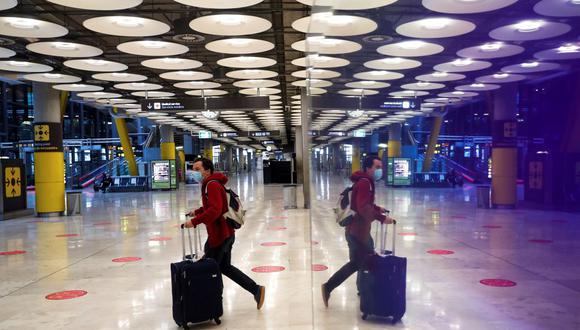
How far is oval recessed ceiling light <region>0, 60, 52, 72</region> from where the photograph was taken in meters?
12.8

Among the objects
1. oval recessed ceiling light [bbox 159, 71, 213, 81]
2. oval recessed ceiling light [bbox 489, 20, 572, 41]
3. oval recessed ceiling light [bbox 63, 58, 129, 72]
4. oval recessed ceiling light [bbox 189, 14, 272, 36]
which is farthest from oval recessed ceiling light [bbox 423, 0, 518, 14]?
oval recessed ceiling light [bbox 63, 58, 129, 72]

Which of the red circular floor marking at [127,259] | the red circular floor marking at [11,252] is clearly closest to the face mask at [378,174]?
the red circular floor marking at [127,259]

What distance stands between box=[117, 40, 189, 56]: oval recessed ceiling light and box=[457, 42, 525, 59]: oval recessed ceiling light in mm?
7233

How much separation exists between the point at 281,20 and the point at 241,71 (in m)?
3.86

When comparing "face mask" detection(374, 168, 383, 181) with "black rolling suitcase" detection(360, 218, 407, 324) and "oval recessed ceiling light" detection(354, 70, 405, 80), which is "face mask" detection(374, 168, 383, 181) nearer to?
"black rolling suitcase" detection(360, 218, 407, 324)

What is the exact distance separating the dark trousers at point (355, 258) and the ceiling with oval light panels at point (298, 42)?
61.0 inches

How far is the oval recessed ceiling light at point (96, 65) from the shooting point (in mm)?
12734

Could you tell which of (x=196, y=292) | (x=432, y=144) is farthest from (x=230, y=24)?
(x=432, y=144)

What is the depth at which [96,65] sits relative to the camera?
13094mm

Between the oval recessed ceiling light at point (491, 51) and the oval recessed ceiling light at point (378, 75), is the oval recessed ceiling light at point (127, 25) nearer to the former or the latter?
the oval recessed ceiling light at point (378, 75)

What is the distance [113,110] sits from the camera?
25.9 m

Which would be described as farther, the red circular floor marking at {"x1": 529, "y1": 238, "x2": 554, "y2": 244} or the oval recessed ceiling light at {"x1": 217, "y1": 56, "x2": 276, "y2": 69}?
the oval recessed ceiling light at {"x1": 217, "y1": 56, "x2": 276, "y2": 69}

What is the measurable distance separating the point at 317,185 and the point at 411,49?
5.08m

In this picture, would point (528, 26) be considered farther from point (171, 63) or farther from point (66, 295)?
point (66, 295)
